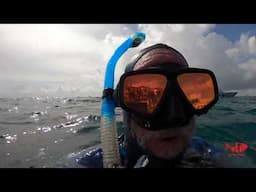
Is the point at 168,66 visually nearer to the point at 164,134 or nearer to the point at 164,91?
the point at 164,91

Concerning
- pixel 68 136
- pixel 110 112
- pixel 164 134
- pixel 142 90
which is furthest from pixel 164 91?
pixel 68 136

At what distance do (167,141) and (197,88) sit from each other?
0.34 m

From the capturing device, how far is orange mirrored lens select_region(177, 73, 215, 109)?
1415mm

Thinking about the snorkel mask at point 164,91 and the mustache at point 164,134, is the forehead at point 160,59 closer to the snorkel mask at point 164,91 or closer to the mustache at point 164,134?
the snorkel mask at point 164,91

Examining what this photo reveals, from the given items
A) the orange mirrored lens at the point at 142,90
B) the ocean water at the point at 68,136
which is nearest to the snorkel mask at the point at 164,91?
the orange mirrored lens at the point at 142,90

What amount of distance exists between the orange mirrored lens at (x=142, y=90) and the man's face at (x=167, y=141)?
0.43 feet

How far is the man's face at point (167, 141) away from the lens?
4.34ft

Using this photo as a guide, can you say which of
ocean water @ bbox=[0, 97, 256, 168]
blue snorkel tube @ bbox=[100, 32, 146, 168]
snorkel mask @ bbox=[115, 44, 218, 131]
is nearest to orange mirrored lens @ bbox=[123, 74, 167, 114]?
snorkel mask @ bbox=[115, 44, 218, 131]

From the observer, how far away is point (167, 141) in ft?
4.41

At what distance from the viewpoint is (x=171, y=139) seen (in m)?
1.34
